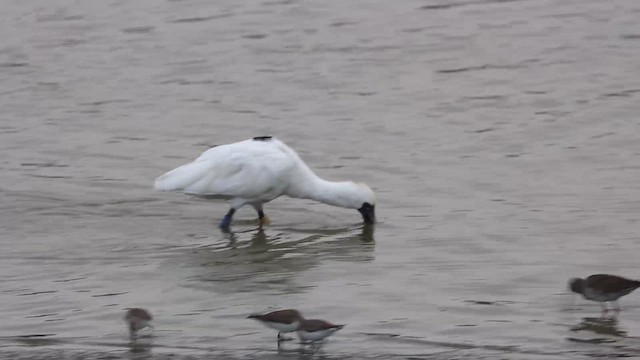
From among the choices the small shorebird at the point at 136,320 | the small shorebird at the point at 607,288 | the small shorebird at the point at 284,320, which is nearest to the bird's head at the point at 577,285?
the small shorebird at the point at 607,288

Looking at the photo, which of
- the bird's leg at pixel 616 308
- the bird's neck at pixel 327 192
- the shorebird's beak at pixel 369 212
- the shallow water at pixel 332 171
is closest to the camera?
the bird's leg at pixel 616 308

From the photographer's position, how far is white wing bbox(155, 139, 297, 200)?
12.8m

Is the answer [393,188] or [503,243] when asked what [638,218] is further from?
[393,188]

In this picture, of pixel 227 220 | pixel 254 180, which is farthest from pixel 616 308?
pixel 227 220

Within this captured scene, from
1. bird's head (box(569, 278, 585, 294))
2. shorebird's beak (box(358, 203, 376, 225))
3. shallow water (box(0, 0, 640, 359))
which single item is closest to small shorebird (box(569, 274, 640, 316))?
bird's head (box(569, 278, 585, 294))

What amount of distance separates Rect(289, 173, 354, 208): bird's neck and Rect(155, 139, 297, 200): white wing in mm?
261

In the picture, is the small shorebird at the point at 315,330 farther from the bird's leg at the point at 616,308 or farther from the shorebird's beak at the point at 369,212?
the shorebird's beak at the point at 369,212

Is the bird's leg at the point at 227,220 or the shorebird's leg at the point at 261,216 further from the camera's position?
the shorebird's leg at the point at 261,216

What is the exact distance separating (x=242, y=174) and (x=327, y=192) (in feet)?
2.90

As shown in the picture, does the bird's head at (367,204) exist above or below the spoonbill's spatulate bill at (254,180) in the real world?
below

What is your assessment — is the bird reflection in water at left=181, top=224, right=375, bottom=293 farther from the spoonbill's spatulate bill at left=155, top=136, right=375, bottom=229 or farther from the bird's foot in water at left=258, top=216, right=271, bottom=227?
the spoonbill's spatulate bill at left=155, top=136, right=375, bottom=229

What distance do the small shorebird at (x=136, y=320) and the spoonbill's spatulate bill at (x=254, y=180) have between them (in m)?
3.99

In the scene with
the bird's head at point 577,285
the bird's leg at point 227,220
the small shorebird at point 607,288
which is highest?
the small shorebird at point 607,288

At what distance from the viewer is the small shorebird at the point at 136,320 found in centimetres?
885
